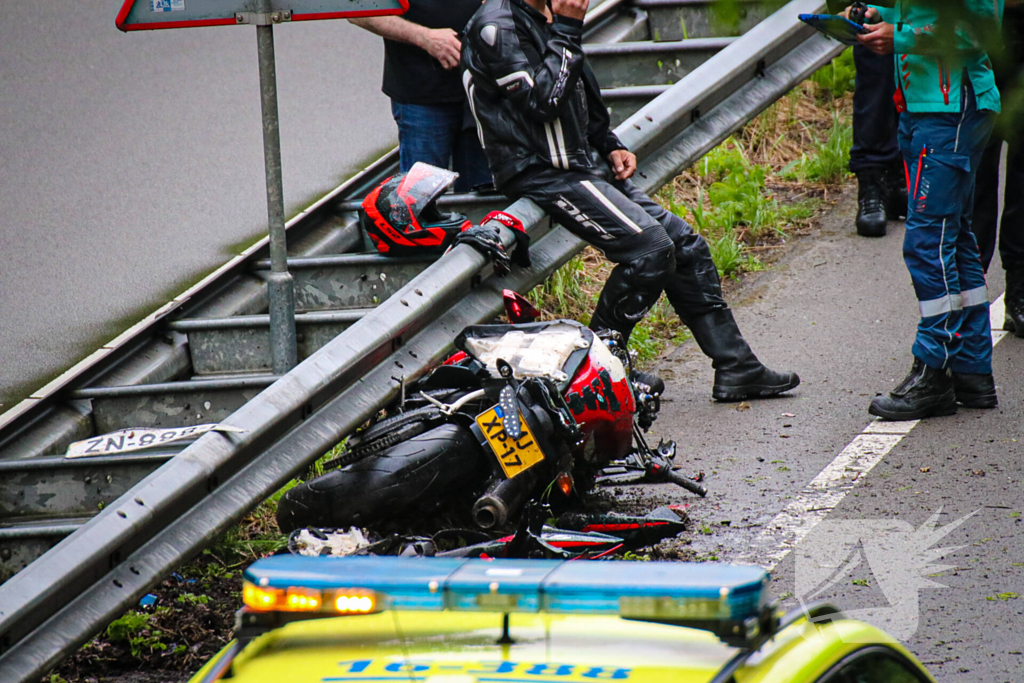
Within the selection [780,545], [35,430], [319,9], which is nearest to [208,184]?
[35,430]

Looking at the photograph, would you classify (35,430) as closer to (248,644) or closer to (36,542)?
(36,542)

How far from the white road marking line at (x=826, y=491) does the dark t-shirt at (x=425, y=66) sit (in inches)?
103

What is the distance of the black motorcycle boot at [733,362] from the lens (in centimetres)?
620

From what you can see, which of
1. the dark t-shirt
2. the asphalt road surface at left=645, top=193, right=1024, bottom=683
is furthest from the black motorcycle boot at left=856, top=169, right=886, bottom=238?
the dark t-shirt

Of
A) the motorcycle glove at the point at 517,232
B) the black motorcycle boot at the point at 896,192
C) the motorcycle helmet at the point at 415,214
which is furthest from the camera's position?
the black motorcycle boot at the point at 896,192

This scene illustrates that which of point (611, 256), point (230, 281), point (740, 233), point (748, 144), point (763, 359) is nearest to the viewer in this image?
point (611, 256)

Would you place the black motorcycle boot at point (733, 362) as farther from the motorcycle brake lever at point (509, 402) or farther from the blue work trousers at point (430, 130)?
the motorcycle brake lever at point (509, 402)

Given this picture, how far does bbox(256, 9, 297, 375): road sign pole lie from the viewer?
14.6 ft

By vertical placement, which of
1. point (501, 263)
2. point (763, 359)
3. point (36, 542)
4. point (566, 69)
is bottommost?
point (763, 359)

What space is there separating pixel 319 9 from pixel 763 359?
11.4 ft

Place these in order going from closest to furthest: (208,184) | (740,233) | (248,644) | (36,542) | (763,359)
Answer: (248,644) < (36,542) < (763,359) < (208,184) < (740,233)

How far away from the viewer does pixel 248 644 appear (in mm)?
2135

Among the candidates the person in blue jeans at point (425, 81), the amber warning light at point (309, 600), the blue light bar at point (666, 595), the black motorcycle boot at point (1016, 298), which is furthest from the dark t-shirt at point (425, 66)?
the blue light bar at point (666, 595)

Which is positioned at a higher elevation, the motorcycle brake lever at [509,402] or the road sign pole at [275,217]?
the road sign pole at [275,217]
